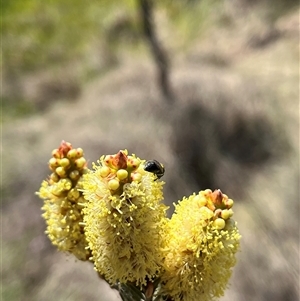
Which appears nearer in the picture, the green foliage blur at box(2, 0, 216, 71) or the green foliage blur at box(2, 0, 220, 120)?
the green foliage blur at box(2, 0, 220, 120)

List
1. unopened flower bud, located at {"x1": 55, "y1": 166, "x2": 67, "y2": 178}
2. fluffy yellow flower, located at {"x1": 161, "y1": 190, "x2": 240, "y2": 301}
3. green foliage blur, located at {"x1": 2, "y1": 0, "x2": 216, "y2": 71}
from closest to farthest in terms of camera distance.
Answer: fluffy yellow flower, located at {"x1": 161, "y1": 190, "x2": 240, "y2": 301}, unopened flower bud, located at {"x1": 55, "y1": 166, "x2": 67, "y2": 178}, green foliage blur, located at {"x1": 2, "y1": 0, "x2": 216, "y2": 71}

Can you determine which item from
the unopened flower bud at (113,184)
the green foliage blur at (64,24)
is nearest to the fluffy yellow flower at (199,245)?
the unopened flower bud at (113,184)

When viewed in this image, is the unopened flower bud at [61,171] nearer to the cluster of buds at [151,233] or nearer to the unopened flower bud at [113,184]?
the cluster of buds at [151,233]

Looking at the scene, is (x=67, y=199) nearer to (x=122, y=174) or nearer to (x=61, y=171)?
(x=61, y=171)

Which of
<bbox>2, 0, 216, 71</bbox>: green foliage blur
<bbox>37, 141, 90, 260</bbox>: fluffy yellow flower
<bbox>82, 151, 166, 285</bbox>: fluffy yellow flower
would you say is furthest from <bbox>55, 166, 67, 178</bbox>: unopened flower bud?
<bbox>2, 0, 216, 71</bbox>: green foliage blur

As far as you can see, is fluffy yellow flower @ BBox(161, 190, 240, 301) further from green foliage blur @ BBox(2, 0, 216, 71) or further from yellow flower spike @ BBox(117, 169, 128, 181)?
green foliage blur @ BBox(2, 0, 216, 71)

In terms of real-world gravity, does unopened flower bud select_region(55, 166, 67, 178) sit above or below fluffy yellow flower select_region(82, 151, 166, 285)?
above

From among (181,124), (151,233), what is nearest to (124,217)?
(151,233)

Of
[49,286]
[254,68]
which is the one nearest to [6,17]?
[254,68]
